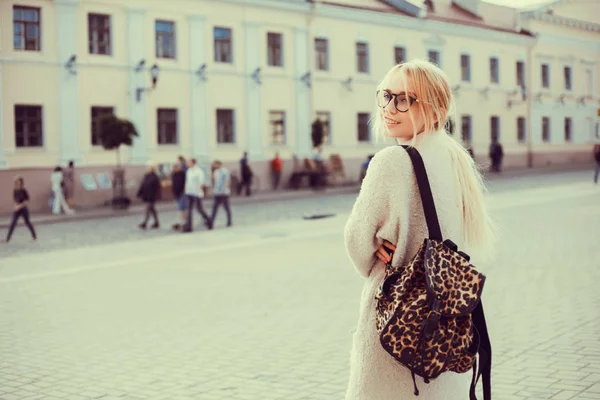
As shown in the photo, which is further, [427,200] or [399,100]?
[399,100]

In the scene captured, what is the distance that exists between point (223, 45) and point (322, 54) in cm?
577

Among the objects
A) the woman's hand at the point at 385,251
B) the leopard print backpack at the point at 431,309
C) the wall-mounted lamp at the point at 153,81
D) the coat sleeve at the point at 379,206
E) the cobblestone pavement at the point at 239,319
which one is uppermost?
the wall-mounted lamp at the point at 153,81

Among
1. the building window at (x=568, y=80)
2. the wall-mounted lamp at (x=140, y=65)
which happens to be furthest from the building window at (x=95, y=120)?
the building window at (x=568, y=80)

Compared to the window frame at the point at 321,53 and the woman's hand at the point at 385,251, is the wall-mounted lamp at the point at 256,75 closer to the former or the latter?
the window frame at the point at 321,53

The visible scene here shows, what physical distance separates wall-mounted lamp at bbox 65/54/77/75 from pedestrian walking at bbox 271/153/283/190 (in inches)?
363

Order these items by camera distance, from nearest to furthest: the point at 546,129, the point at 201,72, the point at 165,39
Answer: the point at 165,39
the point at 201,72
the point at 546,129

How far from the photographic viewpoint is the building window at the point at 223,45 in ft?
117

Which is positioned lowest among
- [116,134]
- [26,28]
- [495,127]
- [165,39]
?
[116,134]

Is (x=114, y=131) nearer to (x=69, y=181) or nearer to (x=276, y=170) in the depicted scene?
(x=69, y=181)

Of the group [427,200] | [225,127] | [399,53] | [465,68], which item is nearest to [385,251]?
[427,200]

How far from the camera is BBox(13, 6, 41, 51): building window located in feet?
96.6

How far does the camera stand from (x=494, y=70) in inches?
2009

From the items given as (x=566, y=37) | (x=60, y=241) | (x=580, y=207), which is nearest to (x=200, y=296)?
(x=60, y=241)

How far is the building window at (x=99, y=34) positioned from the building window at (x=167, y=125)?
316 cm
